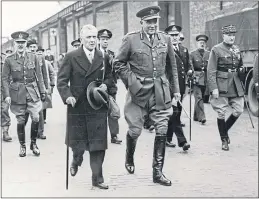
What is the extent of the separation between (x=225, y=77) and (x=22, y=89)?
3.06m

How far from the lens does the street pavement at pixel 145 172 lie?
4.97m

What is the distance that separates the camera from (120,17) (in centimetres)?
986

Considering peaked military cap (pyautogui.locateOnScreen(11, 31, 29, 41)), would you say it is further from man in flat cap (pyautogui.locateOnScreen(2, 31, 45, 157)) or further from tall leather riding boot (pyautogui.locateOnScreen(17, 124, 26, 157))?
tall leather riding boot (pyautogui.locateOnScreen(17, 124, 26, 157))

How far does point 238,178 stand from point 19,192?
2412 mm

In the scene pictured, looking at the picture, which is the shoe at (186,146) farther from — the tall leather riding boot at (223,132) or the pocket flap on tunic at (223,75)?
the pocket flap on tunic at (223,75)

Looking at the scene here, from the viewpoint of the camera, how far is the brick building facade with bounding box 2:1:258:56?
884cm

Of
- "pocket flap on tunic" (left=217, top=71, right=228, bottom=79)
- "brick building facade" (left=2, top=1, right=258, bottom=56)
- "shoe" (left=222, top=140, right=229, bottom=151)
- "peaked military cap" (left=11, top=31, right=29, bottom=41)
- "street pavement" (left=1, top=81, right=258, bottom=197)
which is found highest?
"brick building facade" (left=2, top=1, right=258, bottom=56)

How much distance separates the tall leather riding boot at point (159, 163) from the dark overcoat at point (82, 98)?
24.4 inches

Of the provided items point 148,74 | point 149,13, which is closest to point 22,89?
point 148,74

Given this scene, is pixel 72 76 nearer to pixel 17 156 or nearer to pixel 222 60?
pixel 17 156

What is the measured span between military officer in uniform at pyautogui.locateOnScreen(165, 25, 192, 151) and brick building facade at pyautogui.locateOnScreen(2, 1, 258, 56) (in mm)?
823

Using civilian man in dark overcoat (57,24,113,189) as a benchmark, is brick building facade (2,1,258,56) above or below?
above

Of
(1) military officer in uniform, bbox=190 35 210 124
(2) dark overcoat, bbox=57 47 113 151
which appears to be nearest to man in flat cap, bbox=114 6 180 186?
(2) dark overcoat, bbox=57 47 113 151

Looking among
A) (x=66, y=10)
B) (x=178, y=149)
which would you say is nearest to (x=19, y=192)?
(x=178, y=149)
